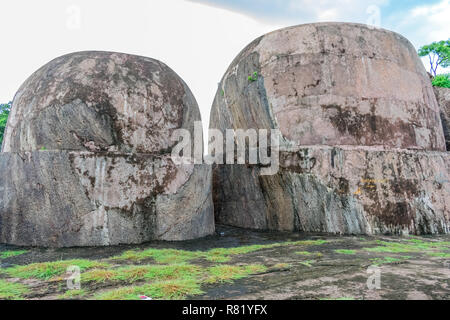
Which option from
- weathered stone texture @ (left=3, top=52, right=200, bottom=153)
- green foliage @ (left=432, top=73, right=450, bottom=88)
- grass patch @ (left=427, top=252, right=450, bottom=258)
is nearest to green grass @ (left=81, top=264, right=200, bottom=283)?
grass patch @ (left=427, top=252, right=450, bottom=258)

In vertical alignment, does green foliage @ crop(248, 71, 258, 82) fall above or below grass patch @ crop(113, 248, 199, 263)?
above

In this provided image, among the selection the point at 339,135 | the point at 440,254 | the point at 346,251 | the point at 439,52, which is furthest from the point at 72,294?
the point at 439,52

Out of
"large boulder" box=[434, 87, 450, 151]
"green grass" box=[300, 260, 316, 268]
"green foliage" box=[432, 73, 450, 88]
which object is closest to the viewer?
"green grass" box=[300, 260, 316, 268]

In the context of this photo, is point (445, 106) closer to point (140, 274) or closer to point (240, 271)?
point (240, 271)

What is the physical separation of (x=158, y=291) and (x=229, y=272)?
753 mm

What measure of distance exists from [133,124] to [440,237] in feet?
16.2

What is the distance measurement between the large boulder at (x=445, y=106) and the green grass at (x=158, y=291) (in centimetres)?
764

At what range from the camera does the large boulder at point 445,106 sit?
8.08 meters

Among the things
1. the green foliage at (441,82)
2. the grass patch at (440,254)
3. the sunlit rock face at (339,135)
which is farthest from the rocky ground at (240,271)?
the green foliage at (441,82)

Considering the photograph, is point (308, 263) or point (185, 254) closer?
point (308, 263)

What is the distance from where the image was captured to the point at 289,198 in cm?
618

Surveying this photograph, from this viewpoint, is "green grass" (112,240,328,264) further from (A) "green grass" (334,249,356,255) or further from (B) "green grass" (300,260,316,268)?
Result: (B) "green grass" (300,260,316,268)

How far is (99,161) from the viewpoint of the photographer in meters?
4.95

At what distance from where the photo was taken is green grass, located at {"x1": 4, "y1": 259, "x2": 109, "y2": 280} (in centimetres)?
313
